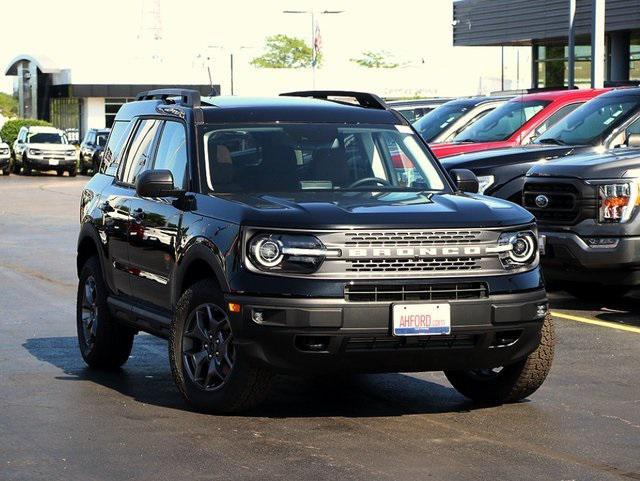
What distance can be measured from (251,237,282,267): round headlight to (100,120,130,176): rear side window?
111 inches

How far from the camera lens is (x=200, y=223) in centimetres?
826

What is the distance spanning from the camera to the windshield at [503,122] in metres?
18.9

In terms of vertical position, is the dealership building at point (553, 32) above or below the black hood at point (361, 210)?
→ above

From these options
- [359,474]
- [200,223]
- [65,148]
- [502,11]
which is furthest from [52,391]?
[65,148]

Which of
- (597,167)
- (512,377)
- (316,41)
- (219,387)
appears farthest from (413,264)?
(316,41)

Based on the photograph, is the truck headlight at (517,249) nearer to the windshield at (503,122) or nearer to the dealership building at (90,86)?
the windshield at (503,122)

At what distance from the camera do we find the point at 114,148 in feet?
34.5

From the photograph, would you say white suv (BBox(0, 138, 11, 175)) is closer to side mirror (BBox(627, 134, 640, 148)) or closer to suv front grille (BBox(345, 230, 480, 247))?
side mirror (BBox(627, 134, 640, 148))

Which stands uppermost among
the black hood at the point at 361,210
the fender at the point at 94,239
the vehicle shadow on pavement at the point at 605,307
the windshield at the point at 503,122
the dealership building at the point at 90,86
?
the dealership building at the point at 90,86

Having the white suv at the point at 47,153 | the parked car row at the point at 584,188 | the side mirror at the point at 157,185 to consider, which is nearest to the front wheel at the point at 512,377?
the side mirror at the point at 157,185

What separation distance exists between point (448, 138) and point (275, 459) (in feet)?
47.1

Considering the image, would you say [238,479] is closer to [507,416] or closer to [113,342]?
[507,416]

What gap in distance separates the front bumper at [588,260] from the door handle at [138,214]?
479 centimetres

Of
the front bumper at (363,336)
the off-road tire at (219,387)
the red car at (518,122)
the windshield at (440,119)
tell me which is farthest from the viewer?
the windshield at (440,119)
